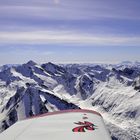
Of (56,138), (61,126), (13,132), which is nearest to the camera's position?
(56,138)

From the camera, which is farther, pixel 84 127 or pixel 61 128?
pixel 84 127

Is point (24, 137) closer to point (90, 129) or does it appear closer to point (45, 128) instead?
point (45, 128)

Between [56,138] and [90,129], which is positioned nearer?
[56,138]

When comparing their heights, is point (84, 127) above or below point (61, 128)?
below

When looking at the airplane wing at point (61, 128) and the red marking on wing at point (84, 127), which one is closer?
the airplane wing at point (61, 128)

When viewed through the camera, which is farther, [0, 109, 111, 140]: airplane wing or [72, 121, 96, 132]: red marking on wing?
[72, 121, 96, 132]: red marking on wing

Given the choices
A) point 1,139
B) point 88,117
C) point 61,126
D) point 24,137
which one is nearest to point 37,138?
point 24,137

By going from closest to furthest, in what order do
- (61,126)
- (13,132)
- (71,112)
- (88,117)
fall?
(13,132) < (61,126) < (88,117) < (71,112)
